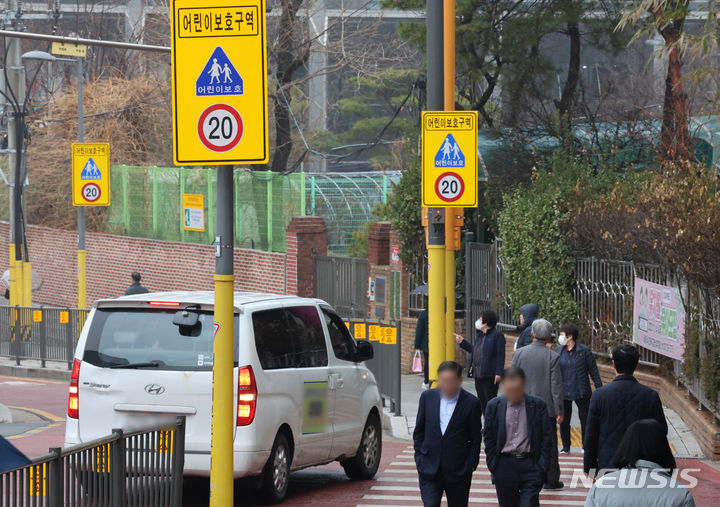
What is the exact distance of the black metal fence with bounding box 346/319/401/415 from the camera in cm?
1694

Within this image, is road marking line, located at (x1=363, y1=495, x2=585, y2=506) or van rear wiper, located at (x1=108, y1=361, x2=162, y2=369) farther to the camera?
road marking line, located at (x1=363, y1=495, x2=585, y2=506)

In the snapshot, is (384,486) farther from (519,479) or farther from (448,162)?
(519,479)

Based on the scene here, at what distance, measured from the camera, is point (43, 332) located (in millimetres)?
24000

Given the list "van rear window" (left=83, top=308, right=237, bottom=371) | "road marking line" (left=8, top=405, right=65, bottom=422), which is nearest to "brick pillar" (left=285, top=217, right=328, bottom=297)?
"road marking line" (left=8, top=405, right=65, bottom=422)

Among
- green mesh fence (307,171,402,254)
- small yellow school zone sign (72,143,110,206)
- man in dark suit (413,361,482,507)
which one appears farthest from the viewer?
green mesh fence (307,171,402,254)

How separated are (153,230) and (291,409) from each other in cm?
2486

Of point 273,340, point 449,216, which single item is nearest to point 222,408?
point 273,340

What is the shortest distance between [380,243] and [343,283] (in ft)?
→ 5.63

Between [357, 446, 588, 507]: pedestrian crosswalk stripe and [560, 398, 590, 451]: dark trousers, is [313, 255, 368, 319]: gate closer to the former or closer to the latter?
[560, 398, 590, 451]: dark trousers

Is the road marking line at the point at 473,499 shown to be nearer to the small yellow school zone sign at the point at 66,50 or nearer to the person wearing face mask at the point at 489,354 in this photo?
the person wearing face mask at the point at 489,354

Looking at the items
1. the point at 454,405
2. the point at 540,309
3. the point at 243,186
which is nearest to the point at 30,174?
the point at 243,186

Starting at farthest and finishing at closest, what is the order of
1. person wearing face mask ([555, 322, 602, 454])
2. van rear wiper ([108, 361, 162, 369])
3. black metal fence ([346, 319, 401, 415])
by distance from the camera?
black metal fence ([346, 319, 401, 415]), person wearing face mask ([555, 322, 602, 454]), van rear wiper ([108, 361, 162, 369])

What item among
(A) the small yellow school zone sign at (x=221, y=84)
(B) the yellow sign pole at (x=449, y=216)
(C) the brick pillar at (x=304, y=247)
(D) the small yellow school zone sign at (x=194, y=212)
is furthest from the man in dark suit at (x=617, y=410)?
(D) the small yellow school zone sign at (x=194, y=212)

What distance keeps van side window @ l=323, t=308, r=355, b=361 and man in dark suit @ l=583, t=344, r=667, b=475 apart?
11.8 ft
